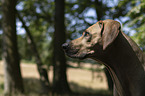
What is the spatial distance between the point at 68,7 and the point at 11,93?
20.6 ft

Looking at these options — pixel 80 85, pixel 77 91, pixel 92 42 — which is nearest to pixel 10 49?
pixel 77 91

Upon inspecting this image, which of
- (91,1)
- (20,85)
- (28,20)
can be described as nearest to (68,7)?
(91,1)

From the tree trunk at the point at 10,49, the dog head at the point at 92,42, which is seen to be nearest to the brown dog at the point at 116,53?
the dog head at the point at 92,42

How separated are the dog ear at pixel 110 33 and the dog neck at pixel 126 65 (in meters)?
0.09

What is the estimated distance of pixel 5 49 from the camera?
21.9 ft

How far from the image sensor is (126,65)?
1.94 meters

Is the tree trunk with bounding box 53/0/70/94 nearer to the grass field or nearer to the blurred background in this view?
the blurred background

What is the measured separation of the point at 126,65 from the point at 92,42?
21.6 inches

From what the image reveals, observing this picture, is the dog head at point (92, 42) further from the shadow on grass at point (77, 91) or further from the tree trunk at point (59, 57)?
the shadow on grass at point (77, 91)

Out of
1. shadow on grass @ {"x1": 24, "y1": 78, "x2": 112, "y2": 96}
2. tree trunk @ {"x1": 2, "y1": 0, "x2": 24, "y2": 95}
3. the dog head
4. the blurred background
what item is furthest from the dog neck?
shadow on grass @ {"x1": 24, "y1": 78, "x2": 112, "y2": 96}

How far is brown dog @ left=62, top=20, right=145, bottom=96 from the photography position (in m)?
1.89

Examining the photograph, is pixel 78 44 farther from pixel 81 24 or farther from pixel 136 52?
pixel 81 24

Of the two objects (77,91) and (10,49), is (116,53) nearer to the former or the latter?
(10,49)

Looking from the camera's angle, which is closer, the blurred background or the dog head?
the dog head
